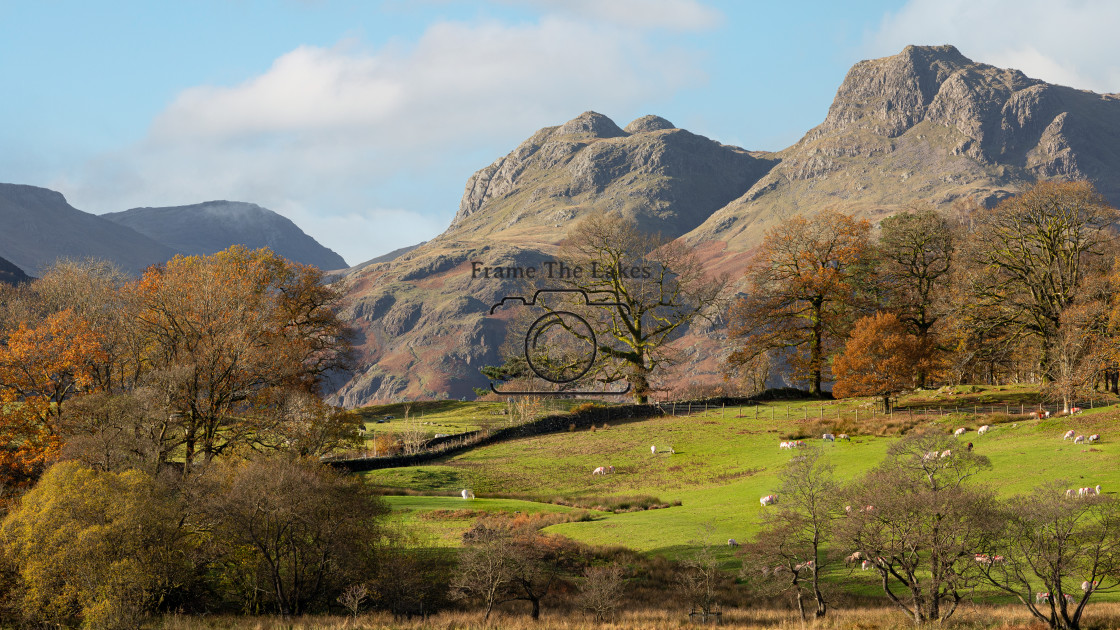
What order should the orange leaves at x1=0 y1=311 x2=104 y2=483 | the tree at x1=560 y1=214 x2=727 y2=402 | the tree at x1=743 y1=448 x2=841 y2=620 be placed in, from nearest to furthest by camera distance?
the tree at x1=743 y1=448 x2=841 y2=620, the orange leaves at x1=0 y1=311 x2=104 y2=483, the tree at x1=560 y1=214 x2=727 y2=402

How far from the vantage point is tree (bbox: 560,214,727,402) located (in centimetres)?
6806

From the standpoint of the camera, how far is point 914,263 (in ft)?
220

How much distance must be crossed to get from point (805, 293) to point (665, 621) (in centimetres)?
4914

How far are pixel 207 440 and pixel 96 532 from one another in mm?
11927

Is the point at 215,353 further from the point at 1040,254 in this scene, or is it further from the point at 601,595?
the point at 1040,254

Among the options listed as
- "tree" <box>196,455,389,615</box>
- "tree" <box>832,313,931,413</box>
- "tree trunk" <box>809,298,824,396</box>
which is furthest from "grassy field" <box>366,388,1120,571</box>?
"tree" <box>196,455,389,615</box>

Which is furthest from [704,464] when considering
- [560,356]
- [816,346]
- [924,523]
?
[924,523]

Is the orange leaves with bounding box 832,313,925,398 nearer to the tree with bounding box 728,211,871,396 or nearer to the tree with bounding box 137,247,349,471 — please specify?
the tree with bounding box 728,211,871,396

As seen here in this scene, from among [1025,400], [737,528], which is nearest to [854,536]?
[737,528]

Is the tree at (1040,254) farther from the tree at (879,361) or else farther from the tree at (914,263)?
the tree at (879,361)

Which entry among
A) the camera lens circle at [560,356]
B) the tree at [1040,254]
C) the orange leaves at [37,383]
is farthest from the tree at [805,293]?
the orange leaves at [37,383]

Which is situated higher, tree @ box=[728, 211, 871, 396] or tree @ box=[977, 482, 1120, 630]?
tree @ box=[728, 211, 871, 396]

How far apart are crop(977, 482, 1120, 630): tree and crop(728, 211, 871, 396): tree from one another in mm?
45335

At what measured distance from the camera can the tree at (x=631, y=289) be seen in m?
68.1
